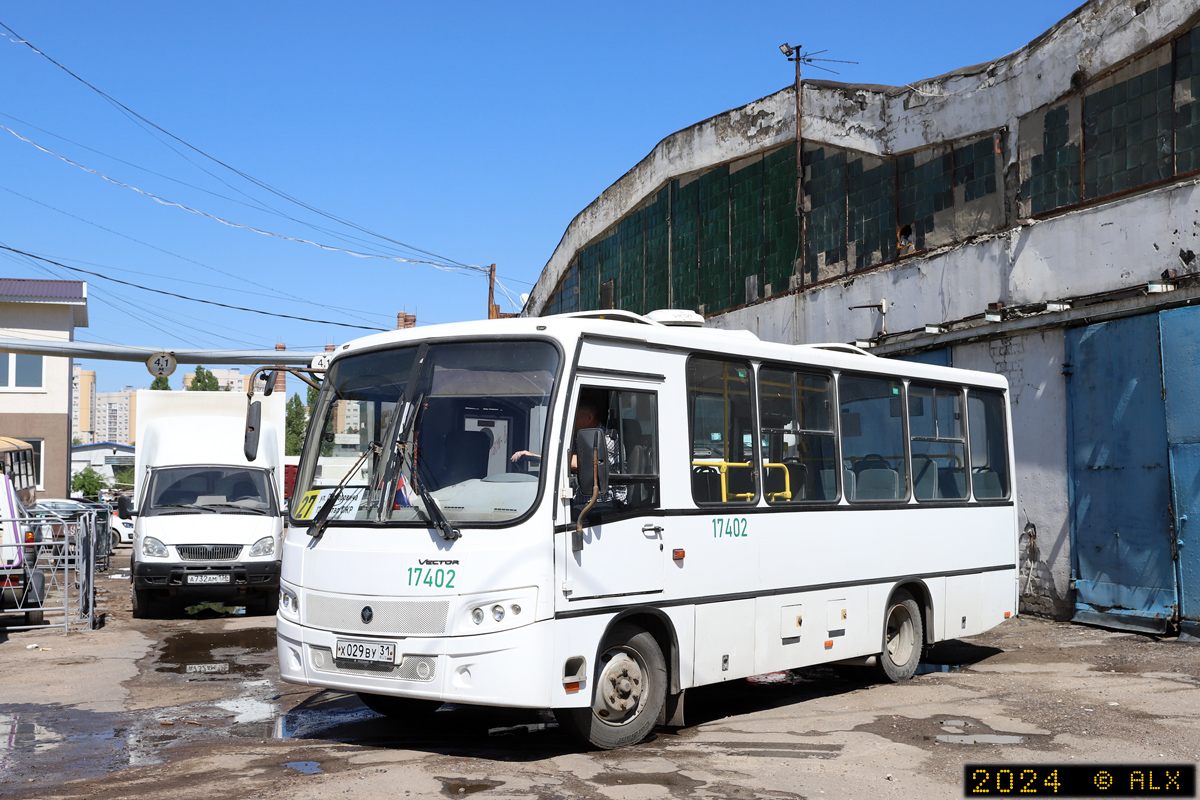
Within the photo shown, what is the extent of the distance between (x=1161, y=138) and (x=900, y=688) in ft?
25.1

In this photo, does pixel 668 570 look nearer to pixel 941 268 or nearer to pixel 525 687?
pixel 525 687

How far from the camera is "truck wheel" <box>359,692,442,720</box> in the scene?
8648 mm

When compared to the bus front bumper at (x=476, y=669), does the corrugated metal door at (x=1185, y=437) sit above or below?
above

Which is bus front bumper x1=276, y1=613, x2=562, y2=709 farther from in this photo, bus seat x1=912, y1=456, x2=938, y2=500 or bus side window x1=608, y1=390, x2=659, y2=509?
bus seat x1=912, y1=456, x2=938, y2=500

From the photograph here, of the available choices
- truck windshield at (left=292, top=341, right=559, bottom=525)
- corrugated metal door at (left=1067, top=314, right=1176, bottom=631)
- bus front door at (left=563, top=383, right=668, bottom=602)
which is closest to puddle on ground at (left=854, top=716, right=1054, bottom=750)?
bus front door at (left=563, top=383, right=668, bottom=602)

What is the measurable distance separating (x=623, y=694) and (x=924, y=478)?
15.1 ft

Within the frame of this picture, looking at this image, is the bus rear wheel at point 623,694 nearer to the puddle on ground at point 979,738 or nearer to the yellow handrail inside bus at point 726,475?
the yellow handrail inside bus at point 726,475

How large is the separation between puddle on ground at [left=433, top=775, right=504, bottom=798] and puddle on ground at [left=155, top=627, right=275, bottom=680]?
16.6 ft

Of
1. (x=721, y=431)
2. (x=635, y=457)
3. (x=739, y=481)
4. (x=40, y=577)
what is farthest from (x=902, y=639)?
(x=40, y=577)

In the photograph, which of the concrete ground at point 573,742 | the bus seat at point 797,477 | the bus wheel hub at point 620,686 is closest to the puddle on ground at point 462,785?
the concrete ground at point 573,742

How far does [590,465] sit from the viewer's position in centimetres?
708

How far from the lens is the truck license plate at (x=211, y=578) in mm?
15508

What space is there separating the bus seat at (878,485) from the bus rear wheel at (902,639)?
94 centimetres

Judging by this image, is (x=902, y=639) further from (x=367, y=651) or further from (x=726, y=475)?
(x=367, y=651)
